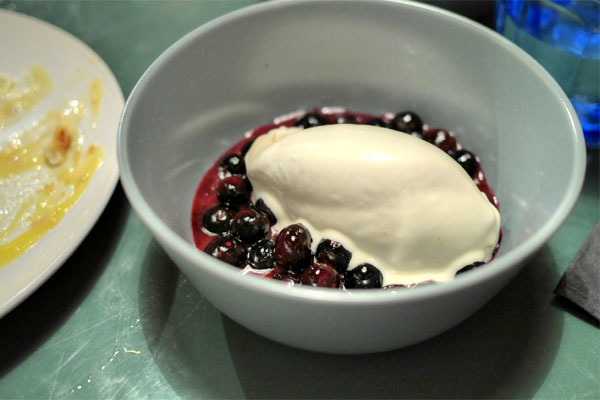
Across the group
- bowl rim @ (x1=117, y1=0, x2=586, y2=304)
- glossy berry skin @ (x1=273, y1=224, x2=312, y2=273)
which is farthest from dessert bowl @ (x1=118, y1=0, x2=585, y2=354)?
glossy berry skin @ (x1=273, y1=224, x2=312, y2=273)

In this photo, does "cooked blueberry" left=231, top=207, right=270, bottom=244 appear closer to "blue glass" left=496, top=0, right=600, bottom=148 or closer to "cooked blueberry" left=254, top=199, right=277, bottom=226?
"cooked blueberry" left=254, top=199, right=277, bottom=226

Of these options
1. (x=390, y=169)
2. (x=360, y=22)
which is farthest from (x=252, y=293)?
(x=360, y=22)

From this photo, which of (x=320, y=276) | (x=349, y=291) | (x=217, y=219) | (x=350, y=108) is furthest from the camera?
(x=350, y=108)

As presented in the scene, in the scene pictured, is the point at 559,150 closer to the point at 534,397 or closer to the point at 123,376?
the point at 534,397

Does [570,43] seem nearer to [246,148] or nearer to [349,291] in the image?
[246,148]

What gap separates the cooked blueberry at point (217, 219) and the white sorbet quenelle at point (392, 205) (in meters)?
0.10

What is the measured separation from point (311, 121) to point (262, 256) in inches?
11.8

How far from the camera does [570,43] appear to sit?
97 centimetres

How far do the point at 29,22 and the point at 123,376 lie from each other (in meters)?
0.79

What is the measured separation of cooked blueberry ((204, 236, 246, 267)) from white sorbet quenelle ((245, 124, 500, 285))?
0.10 metres

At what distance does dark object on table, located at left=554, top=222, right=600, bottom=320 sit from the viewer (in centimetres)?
76

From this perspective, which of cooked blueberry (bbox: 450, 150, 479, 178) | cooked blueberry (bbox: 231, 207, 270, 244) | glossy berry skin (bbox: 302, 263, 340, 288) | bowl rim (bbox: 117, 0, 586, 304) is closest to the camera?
bowl rim (bbox: 117, 0, 586, 304)

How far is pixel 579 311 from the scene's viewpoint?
0.79 m

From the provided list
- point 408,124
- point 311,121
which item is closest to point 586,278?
point 408,124
